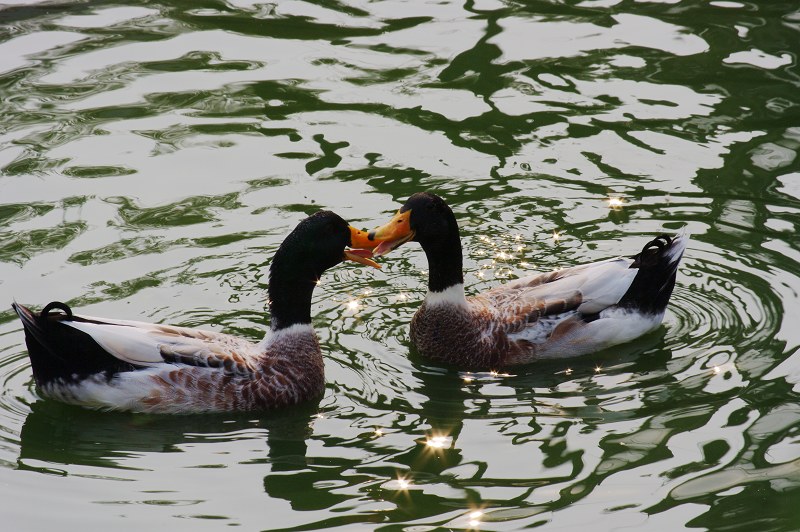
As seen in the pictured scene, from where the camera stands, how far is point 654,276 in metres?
9.20

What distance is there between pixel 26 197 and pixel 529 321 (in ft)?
14.4

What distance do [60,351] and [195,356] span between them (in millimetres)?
806

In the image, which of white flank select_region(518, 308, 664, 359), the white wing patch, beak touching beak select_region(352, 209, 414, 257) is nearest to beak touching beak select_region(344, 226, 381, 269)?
beak touching beak select_region(352, 209, 414, 257)

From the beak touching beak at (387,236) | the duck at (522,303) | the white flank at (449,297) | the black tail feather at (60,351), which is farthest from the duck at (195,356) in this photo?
the white flank at (449,297)

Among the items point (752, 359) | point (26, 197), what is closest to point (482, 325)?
point (752, 359)

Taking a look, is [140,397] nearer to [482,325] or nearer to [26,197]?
[482,325]

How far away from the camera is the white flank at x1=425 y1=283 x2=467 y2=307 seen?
9000mm

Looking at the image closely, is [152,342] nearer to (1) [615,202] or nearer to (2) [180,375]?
(2) [180,375]

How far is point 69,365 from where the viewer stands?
782 cm

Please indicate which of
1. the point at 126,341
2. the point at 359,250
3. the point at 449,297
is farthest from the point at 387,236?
the point at 126,341

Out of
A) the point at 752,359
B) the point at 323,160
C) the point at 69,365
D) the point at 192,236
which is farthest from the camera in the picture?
the point at 323,160

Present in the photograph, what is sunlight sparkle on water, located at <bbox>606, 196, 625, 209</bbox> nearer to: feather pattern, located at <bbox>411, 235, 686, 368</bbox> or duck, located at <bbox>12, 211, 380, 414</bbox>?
feather pattern, located at <bbox>411, 235, 686, 368</bbox>

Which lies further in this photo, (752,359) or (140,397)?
(752,359)

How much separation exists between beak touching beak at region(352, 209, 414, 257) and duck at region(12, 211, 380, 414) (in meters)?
0.13
